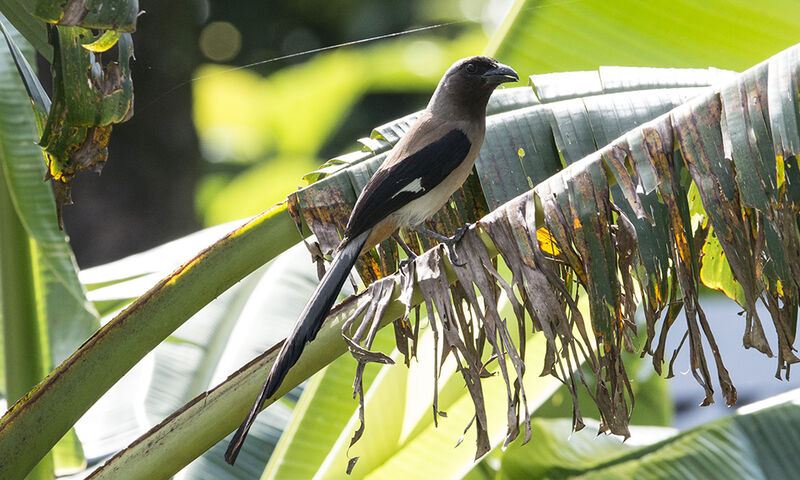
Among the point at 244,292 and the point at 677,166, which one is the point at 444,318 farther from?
the point at 244,292

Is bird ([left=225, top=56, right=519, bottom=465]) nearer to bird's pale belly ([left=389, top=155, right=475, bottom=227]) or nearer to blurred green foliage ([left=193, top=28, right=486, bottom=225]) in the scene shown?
bird's pale belly ([left=389, top=155, right=475, bottom=227])

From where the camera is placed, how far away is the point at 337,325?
1.87 meters

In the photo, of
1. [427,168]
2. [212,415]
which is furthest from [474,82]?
[212,415]

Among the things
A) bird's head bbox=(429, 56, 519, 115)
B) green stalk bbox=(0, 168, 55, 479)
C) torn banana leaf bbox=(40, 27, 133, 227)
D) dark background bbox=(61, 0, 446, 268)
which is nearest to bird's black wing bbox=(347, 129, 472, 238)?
bird's head bbox=(429, 56, 519, 115)

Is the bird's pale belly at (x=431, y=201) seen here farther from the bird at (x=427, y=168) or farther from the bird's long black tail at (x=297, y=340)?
the bird's long black tail at (x=297, y=340)

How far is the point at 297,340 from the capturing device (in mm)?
1716

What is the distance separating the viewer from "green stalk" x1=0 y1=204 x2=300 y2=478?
193cm

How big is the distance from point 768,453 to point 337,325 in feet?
6.38

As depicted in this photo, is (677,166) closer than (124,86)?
Yes

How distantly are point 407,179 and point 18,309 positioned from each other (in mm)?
1553

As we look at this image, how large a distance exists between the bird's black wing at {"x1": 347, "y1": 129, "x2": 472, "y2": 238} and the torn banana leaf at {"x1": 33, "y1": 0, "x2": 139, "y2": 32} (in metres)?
0.71

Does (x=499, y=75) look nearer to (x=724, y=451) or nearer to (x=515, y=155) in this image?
(x=515, y=155)

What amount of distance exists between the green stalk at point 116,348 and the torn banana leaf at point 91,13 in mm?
618

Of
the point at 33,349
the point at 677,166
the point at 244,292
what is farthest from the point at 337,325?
the point at 244,292
